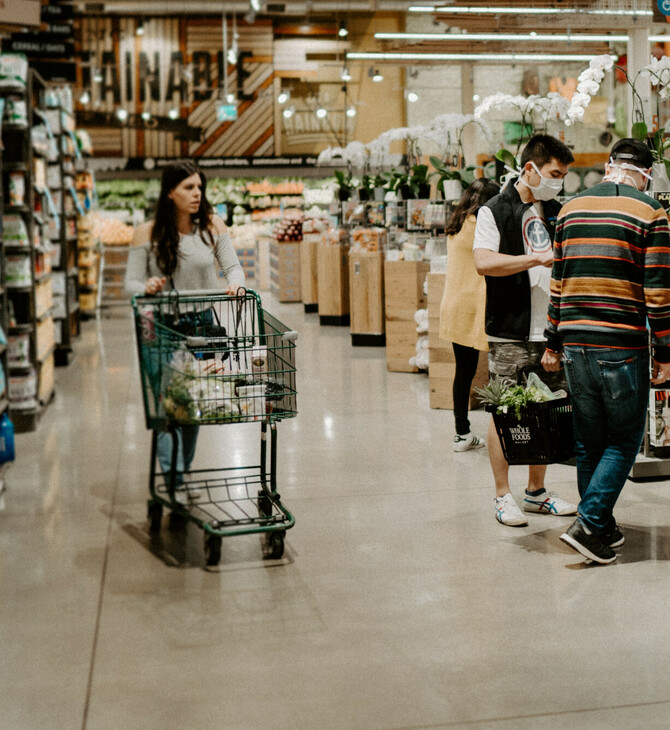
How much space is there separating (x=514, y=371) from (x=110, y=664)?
2.26m

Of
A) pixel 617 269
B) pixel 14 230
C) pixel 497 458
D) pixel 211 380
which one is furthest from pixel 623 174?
pixel 14 230

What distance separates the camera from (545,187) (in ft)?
14.2

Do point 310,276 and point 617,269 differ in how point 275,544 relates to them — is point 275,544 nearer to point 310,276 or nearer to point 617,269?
point 617,269

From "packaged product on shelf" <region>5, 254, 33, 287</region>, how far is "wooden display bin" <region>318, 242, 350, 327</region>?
582 centimetres

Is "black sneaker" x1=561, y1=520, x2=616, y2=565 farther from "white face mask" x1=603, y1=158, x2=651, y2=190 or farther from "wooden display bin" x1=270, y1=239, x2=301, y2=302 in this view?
"wooden display bin" x1=270, y1=239, x2=301, y2=302

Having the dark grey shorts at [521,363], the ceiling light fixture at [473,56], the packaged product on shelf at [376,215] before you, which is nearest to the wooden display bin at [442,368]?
the dark grey shorts at [521,363]

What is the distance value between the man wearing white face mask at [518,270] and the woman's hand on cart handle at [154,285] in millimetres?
1403

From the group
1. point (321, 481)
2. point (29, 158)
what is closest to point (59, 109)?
point (29, 158)

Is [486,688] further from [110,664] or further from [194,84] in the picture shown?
[194,84]

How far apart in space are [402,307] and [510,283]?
14.2ft

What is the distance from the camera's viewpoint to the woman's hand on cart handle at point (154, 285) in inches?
162

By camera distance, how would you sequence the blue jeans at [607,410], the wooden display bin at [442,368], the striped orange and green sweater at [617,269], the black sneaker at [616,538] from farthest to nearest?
the wooden display bin at [442,368], the black sneaker at [616,538], the blue jeans at [607,410], the striped orange and green sweater at [617,269]

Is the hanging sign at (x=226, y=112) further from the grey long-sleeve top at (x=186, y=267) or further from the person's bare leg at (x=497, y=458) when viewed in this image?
the person's bare leg at (x=497, y=458)

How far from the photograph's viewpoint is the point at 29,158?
712 centimetres
